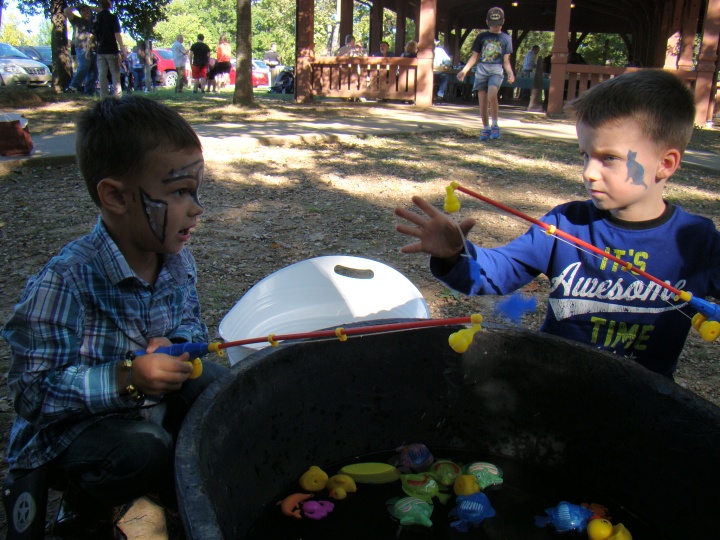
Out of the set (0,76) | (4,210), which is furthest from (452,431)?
(0,76)

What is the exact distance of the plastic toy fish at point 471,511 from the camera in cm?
170

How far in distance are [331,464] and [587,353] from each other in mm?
772

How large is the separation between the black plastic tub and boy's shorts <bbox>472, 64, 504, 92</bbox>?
20.5 feet

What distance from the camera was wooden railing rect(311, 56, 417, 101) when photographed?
12.2 metres

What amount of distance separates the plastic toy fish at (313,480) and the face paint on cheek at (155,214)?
2.45 ft

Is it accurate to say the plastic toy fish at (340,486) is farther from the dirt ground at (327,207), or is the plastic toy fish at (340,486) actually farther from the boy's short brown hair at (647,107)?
the boy's short brown hair at (647,107)

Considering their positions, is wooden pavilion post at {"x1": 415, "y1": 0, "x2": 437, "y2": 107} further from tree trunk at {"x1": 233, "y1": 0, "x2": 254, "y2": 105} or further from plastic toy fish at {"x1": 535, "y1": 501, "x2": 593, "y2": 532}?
plastic toy fish at {"x1": 535, "y1": 501, "x2": 593, "y2": 532}

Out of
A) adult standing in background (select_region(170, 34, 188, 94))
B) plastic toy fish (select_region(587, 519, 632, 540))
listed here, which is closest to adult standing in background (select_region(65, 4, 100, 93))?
adult standing in background (select_region(170, 34, 188, 94))

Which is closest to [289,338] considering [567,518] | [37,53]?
[567,518]

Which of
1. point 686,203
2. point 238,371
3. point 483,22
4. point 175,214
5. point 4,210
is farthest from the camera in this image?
point 483,22

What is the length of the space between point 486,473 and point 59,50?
15.1 metres

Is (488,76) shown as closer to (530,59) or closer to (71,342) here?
(71,342)

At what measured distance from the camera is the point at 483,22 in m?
21.9

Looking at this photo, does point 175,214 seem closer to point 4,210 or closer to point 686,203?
point 4,210
